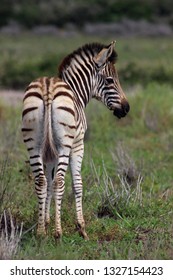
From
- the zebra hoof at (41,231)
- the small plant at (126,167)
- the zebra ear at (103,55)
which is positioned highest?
the zebra ear at (103,55)

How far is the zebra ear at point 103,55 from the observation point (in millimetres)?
8312

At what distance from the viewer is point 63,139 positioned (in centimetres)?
759

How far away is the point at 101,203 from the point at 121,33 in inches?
1685

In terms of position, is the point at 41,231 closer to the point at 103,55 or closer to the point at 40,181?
the point at 40,181

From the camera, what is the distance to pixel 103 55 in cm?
833

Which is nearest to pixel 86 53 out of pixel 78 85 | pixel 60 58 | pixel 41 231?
pixel 78 85

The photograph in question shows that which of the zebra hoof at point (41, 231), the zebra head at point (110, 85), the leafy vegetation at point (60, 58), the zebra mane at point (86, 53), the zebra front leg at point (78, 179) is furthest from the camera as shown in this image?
the leafy vegetation at point (60, 58)

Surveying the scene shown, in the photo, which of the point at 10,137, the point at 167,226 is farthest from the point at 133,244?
the point at 10,137

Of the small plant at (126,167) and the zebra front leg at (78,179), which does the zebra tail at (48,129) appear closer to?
the zebra front leg at (78,179)

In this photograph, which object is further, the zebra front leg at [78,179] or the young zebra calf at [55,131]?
the zebra front leg at [78,179]

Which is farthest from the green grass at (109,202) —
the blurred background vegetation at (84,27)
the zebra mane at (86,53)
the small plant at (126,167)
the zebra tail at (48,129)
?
the blurred background vegetation at (84,27)

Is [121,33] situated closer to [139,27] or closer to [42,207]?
[139,27]

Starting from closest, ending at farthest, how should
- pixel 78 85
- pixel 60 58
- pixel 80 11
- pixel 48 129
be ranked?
pixel 48 129, pixel 78 85, pixel 60 58, pixel 80 11

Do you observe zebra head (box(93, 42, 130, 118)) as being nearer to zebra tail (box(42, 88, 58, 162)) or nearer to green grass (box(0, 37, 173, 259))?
green grass (box(0, 37, 173, 259))
